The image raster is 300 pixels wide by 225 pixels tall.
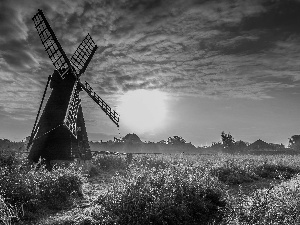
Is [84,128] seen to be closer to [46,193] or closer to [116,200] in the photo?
[46,193]

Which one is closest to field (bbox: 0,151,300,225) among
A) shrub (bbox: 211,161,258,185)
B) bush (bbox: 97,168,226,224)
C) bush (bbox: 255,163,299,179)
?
bush (bbox: 97,168,226,224)

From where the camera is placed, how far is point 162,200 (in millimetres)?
8281

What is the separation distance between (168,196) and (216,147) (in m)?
84.2

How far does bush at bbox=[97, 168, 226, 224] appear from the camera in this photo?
25.3ft

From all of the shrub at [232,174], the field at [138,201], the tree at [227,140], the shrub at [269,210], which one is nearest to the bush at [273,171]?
the shrub at [232,174]

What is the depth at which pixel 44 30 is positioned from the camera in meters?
23.6

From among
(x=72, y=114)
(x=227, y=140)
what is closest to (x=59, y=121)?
(x=72, y=114)

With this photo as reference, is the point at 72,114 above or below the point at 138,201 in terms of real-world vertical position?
above

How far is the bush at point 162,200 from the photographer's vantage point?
25.3 feet

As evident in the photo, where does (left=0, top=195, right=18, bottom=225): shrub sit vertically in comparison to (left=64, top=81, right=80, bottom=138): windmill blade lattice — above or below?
below

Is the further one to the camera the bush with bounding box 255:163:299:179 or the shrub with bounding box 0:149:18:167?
the bush with bounding box 255:163:299:179

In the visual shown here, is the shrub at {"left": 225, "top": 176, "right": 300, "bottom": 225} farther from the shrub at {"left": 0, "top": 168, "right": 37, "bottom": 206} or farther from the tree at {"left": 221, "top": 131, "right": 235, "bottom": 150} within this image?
the tree at {"left": 221, "top": 131, "right": 235, "bottom": 150}

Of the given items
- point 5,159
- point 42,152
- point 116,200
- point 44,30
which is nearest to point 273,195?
point 116,200

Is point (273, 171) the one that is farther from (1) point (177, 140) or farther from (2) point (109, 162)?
(1) point (177, 140)
